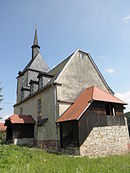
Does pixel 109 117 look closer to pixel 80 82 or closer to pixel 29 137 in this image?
pixel 80 82

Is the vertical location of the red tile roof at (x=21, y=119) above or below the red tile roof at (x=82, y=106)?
below

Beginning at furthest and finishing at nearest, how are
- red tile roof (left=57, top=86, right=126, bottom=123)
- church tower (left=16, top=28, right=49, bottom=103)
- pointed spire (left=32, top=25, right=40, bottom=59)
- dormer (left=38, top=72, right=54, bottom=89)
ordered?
pointed spire (left=32, top=25, right=40, bottom=59) → church tower (left=16, top=28, right=49, bottom=103) → dormer (left=38, top=72, right=54, bottom=89) → red tile roof (left=57, top=86, right=126, bottom=123)

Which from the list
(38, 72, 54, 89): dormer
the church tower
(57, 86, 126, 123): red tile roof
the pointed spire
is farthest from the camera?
the pointed spire

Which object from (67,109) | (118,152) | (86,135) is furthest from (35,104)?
(118,152)

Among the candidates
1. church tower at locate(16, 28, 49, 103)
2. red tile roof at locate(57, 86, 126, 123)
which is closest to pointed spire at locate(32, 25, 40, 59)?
church tower at locate(16, 28, 49, 103)

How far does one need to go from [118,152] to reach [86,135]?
13.0 ft

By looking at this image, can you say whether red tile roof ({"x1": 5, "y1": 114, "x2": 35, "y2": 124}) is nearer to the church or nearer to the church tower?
the church

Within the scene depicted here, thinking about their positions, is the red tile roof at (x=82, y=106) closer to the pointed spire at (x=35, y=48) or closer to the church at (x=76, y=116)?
the church at (x=76, y=116)

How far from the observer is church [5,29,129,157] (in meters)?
11.6

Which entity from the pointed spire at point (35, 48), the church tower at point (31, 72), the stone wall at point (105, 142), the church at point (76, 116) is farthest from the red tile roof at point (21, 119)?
the pointed spire at point (35, 48)

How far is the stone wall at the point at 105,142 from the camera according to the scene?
11305 mm

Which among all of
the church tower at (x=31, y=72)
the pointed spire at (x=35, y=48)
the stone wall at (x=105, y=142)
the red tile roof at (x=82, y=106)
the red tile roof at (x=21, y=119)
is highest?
the pointed spire at (x=35, y=48)

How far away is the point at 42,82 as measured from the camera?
17.3 metres

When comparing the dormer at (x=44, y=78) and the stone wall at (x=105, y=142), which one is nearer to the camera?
the stone wall at (x=105, y=142)
